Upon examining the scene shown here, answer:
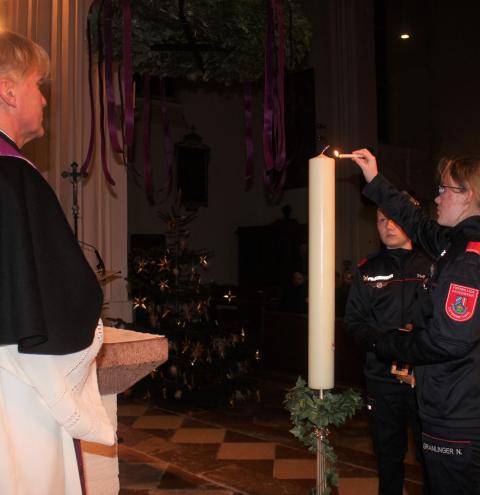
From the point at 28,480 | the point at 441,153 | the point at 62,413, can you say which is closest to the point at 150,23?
the point at 62,413

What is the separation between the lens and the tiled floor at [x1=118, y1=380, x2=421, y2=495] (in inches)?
124

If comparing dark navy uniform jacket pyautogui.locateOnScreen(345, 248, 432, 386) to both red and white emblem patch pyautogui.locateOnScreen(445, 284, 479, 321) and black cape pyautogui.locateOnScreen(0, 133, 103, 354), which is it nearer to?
red and white emblem patch pyautogui.locateOnScreen(445, 284, 479, 321)

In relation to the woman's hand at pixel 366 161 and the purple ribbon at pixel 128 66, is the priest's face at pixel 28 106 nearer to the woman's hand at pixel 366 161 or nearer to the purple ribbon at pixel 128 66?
the purple ribbon at pixel 128 66

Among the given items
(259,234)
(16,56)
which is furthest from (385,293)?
(259,234)

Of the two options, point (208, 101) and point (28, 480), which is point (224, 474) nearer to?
point (28, 480)

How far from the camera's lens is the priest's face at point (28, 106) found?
1.34 m

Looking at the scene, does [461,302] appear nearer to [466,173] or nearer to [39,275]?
[466,173]

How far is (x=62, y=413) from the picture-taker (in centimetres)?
122

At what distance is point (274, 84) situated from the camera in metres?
1.99

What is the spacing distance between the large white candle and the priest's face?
66cm

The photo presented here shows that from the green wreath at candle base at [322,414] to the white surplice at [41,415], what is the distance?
432 mm

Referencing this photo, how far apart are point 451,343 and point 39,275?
108 centimetres

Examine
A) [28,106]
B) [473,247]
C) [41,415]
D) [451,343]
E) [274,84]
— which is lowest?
[41,415]

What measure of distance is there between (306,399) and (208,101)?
10.9m
